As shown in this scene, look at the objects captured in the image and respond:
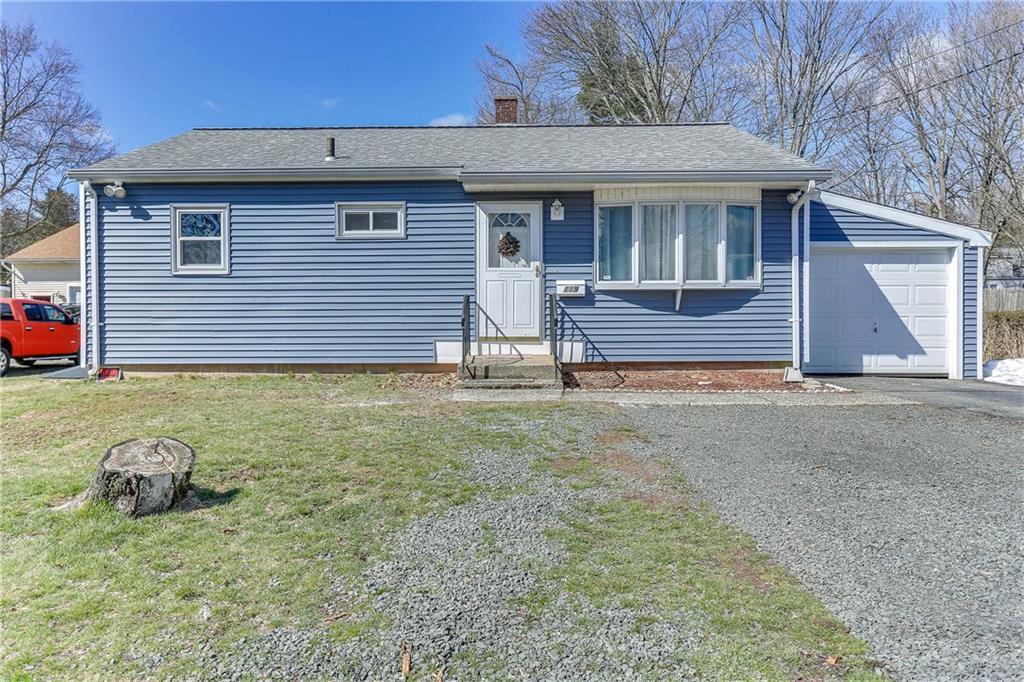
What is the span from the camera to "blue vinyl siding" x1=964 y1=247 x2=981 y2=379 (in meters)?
8.77

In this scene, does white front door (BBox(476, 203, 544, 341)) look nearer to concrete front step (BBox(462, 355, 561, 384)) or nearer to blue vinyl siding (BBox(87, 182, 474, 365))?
blue vinyl siding (BBox(87, 182, 474, 365))

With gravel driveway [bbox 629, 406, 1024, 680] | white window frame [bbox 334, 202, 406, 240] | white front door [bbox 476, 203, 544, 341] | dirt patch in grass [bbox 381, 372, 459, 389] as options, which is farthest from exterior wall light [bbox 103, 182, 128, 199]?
gravel driveway [bbox 629, 406, 1024, 680]

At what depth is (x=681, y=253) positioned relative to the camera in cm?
809

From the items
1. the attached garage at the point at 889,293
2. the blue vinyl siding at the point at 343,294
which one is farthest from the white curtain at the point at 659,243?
the attached garage at the point at 889,293

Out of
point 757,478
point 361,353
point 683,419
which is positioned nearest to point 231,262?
point 361,353

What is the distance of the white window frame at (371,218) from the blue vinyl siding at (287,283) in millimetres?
92

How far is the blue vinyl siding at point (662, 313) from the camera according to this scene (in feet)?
27.2

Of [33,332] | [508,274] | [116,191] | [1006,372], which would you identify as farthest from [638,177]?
[33,332]

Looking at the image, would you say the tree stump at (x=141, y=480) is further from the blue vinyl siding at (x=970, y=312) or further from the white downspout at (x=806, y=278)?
the blue vinyl siding at (x=970, y=312)

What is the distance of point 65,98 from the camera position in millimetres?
24500

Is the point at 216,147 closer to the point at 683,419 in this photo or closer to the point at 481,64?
the point at 683,419

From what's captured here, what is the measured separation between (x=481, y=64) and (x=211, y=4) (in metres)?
16.9

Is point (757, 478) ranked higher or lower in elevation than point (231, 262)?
lower

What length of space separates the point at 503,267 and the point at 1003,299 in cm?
1511
